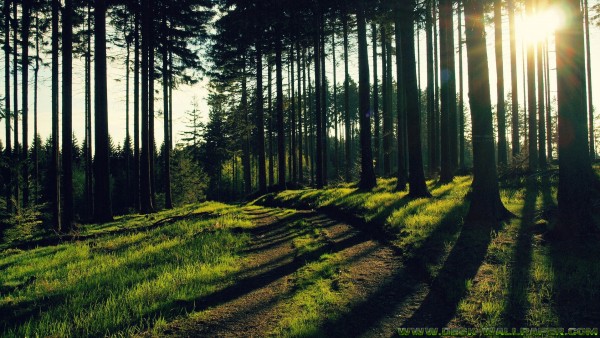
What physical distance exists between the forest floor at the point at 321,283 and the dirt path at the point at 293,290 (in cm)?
2

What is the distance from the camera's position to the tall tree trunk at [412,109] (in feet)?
37.6

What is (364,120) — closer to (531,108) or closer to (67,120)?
(531,108)

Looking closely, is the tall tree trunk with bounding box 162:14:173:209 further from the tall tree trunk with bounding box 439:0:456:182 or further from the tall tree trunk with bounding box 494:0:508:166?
the tall tree trunk with bounding box 494:0:508:166

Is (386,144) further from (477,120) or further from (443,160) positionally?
(477,120)

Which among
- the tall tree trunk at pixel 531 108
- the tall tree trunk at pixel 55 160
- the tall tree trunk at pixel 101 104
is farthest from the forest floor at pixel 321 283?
the tall tree trunk at pixel 531 108

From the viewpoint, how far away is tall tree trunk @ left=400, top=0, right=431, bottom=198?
37.6ft

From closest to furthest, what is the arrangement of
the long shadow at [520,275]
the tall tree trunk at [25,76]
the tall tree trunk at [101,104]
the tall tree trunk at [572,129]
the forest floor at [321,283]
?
the long shadow at [520,275]
the forest floor at [321,283]
the tall tree trunk at [572,129]
the tall tree trunk at [101,104]
the tall tree trunk at [25,76]

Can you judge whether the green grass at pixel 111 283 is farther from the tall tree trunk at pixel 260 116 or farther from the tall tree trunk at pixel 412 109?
the tall tree trunk at pixel 260 116

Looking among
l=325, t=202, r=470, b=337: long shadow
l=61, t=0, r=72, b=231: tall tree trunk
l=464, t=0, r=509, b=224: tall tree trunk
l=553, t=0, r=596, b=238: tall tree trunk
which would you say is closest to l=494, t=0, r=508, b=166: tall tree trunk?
l=464, t=0, r=509, b=224: tall tree trunk

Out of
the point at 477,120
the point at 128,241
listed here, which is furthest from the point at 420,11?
the point at 128,241

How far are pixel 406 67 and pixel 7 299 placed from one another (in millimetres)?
11926

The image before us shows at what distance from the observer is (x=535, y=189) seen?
419 inches

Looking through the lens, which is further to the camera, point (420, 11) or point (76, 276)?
point (420, 11)

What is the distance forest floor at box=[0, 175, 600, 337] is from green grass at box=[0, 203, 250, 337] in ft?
0.08
